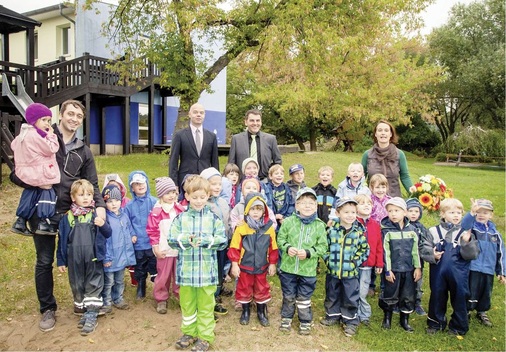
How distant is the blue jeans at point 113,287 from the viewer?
452 cm

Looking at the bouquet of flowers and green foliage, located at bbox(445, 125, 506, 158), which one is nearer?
the bouquet of flowers

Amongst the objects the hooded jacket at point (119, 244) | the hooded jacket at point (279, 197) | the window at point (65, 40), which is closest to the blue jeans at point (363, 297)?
the hooded jacket at point (279, 197)

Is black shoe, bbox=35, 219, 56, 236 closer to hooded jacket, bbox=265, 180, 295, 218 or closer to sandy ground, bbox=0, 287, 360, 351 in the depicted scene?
sandy ground, bbox=0, 287, 360, 351

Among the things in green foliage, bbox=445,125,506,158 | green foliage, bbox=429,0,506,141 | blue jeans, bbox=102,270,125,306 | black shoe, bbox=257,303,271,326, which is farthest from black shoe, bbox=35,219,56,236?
green foliage, bbox=445,125,506,158

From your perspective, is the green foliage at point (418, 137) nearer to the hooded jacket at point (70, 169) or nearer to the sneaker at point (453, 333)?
the sneaker at point (453, 333)

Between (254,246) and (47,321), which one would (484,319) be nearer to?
(254,246)

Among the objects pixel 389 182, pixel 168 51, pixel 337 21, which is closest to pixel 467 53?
pixel 337 21

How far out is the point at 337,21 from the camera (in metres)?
13.0

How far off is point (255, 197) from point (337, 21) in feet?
33.9

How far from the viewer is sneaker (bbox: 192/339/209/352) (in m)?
3.81

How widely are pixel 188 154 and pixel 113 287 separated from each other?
74.5 inches

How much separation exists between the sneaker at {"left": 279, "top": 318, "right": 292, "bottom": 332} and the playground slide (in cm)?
1225

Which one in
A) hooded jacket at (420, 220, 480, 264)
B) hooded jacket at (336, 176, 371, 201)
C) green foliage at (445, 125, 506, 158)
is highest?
green foliage at (445, 125, 506, 158)

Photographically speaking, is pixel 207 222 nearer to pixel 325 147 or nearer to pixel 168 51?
pixel 168 51
